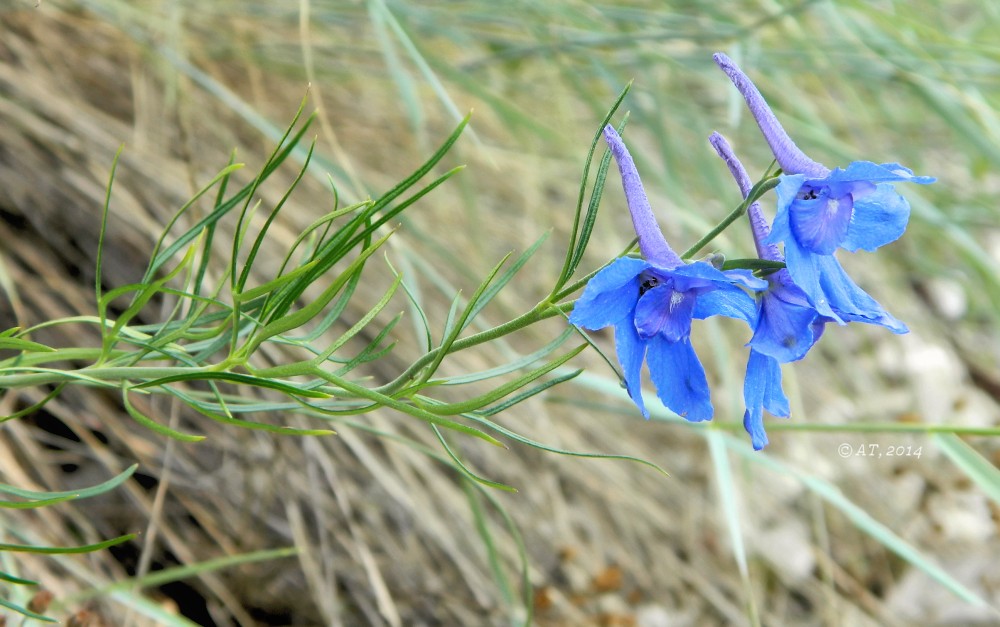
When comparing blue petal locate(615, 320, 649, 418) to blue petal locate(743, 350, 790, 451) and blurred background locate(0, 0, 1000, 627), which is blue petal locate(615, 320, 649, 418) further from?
blurred background locate(0, 0, 1000, 627)

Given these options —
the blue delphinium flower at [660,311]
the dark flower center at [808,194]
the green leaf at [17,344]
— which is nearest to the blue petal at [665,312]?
the blue delphinium flower at [660,311]

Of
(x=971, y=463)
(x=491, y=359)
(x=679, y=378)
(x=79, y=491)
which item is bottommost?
(x=491, y=359)

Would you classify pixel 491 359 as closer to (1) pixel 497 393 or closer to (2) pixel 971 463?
(2) pixel 971 463

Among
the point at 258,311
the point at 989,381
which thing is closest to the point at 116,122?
the point at 258,311

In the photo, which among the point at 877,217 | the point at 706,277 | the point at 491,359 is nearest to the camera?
the point at 706,277

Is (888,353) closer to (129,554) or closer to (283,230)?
(283,230)

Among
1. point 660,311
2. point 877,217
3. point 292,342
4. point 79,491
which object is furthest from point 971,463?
point 79,491
